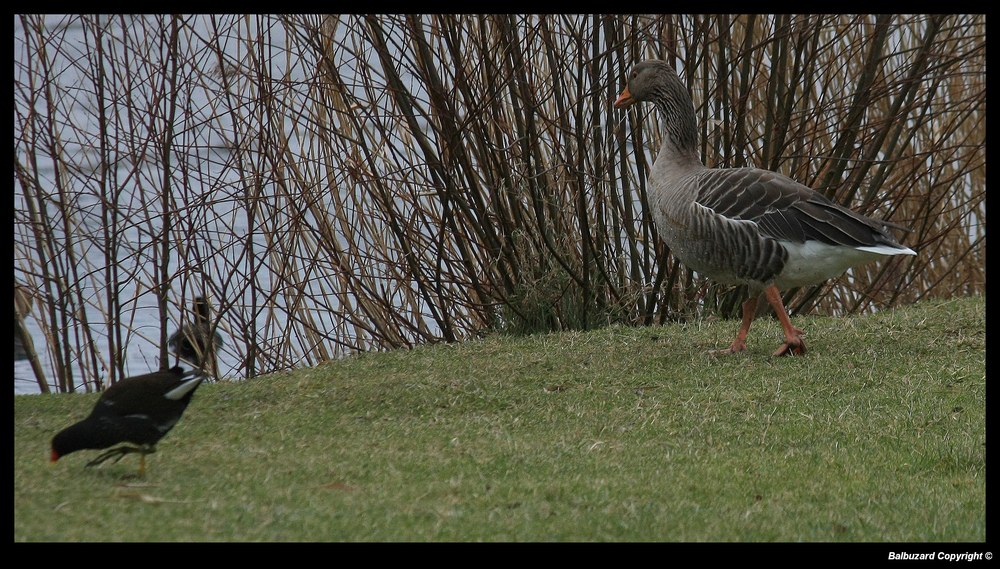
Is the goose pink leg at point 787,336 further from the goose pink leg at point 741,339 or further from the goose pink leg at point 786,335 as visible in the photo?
the goose pink leg at point 741,339

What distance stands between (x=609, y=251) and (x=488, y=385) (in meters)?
3.41

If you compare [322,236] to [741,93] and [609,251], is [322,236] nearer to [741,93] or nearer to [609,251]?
[609,251]

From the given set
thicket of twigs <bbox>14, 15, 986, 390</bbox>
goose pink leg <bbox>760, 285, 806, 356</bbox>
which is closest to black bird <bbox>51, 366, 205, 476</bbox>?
thicket of twigs <bbox>14, 15, 986, 390</bbox>

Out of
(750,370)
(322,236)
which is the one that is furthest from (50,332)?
(750,370)

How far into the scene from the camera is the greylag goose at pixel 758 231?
6664mm

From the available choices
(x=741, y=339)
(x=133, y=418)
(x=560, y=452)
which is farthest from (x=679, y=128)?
(x=133, y=418)

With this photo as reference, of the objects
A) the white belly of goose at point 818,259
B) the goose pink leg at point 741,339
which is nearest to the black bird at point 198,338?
the goose pink leg at point 741,339

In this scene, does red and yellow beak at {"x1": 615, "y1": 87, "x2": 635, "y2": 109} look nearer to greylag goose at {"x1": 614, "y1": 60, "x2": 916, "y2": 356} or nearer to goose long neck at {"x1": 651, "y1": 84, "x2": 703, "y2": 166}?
goose long neck at {"x1": 651, "y1": 84, "x2": 703, "y2": 166}

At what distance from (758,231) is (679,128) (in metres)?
1.01

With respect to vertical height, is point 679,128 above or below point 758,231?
above

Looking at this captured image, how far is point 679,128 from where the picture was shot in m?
7.46

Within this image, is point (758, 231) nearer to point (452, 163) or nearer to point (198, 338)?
point (452, 163)

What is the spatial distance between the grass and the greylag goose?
1.60 ft

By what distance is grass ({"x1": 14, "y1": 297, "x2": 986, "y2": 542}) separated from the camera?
401cm
